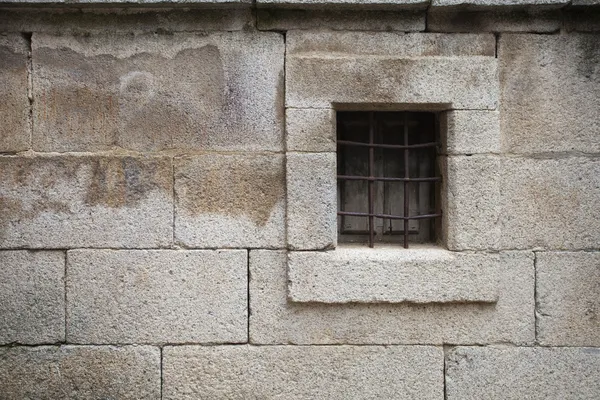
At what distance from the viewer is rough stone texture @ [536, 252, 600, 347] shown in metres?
3.42

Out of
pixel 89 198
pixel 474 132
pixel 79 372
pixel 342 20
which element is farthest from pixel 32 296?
pixel 474 132

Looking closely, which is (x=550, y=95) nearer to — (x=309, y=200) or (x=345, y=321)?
(x=309, y=200)

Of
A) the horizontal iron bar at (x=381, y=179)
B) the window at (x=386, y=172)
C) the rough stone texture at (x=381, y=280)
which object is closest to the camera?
the rough stone texture at (x=381, y=280)

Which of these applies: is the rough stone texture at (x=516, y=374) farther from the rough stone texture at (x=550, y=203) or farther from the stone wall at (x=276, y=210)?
the rough stone texture at (x=550, y=203)

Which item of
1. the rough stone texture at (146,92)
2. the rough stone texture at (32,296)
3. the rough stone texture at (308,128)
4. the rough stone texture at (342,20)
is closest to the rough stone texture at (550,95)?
the rough stone texture at (342,20)

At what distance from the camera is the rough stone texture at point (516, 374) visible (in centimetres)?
339

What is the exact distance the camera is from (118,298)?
340 centimetres

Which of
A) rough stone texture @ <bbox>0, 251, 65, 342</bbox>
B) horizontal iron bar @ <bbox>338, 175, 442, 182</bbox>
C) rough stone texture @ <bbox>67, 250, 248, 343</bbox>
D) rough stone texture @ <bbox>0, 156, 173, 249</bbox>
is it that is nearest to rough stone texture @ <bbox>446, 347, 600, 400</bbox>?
horizontal iron bar @ <bbox>338, 175, 442, 182</bbox>

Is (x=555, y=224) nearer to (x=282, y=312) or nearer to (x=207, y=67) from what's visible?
(x=282, y=312)

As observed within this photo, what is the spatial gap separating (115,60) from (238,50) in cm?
74

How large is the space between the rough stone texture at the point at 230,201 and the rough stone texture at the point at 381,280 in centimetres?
27

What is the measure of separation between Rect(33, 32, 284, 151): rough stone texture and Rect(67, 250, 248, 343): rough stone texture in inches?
26.3

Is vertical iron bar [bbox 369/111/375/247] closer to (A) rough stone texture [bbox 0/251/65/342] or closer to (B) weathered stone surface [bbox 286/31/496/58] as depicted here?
(B) weathered stone surface [bbox 286/31/496/58]

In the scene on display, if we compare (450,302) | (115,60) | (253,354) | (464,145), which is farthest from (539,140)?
(115,60)
